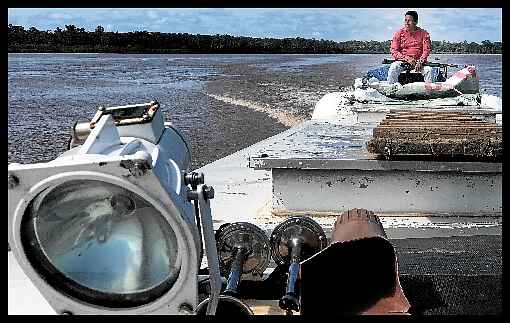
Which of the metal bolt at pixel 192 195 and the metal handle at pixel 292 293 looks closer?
the metal bolt at pixel 192 195

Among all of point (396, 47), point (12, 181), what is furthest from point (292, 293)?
point (396, 47)

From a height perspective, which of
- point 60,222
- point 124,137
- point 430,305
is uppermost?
point 124,137

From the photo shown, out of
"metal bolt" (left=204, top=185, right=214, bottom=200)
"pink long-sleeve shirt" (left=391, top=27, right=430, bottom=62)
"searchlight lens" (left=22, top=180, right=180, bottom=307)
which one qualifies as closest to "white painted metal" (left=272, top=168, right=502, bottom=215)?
"metal bolt" (left=204, top=185, right=214, bottom=200)

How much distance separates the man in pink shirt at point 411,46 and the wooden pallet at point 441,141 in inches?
122

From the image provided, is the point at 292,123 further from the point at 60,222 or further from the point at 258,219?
the point at 60,222

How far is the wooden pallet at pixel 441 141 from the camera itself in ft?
10.1

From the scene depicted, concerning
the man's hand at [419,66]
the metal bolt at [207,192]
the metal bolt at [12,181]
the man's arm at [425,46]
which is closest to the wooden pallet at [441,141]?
the metal bolt at [207,192]

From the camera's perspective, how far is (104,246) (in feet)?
5.89

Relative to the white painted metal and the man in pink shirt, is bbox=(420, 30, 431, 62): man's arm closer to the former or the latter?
the man in pink shirt

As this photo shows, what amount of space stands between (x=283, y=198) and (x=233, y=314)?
1.42 metres

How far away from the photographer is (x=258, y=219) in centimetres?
339

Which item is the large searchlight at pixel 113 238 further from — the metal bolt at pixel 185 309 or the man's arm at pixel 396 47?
the man's arm at pixel 396 47

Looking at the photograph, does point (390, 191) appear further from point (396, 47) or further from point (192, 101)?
point (192, 101)

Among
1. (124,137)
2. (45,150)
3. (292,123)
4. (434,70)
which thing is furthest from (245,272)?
(292,123)
